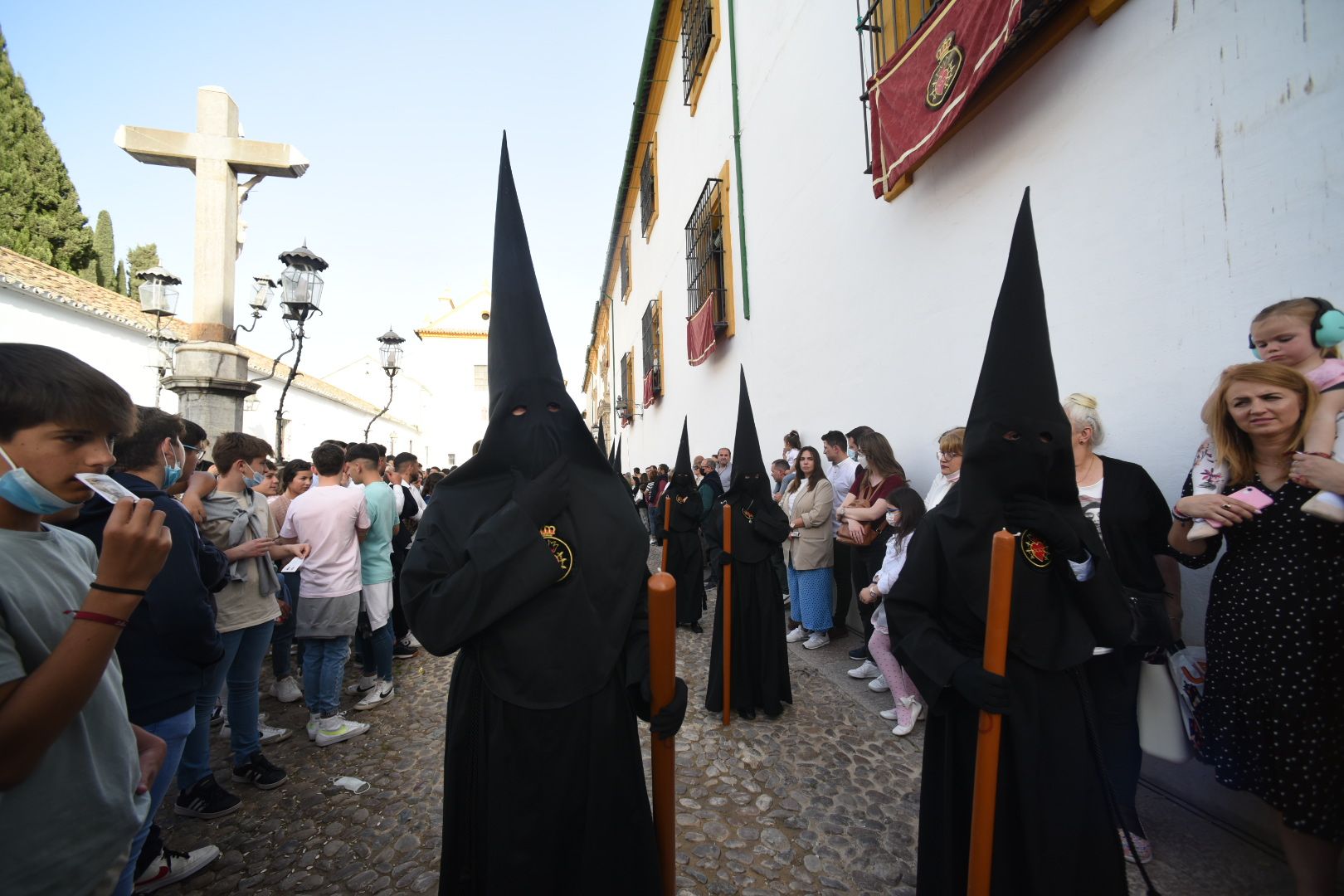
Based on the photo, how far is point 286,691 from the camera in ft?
15.0

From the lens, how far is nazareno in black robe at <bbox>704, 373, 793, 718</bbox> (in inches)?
165

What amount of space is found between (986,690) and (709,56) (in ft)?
34.6

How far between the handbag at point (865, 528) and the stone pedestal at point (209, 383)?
761cm

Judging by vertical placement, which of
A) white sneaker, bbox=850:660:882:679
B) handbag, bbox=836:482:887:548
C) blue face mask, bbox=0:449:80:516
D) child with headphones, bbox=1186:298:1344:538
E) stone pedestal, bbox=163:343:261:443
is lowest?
white sneaker, bbox=850:660:882:679

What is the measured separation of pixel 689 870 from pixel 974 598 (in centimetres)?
178

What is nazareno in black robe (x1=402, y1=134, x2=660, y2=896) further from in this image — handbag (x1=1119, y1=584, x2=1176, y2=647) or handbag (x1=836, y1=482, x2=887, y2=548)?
handbag (x1=836, y1=482, x2=887, y2=548)

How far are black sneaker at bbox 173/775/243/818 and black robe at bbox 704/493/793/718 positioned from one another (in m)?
2.93

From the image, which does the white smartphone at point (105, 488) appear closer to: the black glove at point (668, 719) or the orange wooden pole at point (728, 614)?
the black glove at point (668, 719)

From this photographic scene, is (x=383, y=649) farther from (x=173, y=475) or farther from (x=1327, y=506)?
(x=1327, y=506)

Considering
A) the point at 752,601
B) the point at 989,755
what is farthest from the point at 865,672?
the point at 989,755

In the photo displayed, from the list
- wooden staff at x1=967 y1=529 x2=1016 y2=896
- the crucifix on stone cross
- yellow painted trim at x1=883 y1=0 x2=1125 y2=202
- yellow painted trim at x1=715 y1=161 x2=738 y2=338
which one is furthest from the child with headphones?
the crucifix on stone cross

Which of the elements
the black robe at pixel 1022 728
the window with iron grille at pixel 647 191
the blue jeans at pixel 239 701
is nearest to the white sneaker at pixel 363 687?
the blue jeans at pixel 239 701

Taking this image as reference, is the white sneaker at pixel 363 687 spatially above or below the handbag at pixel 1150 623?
below

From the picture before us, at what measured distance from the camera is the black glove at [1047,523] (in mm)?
1822
